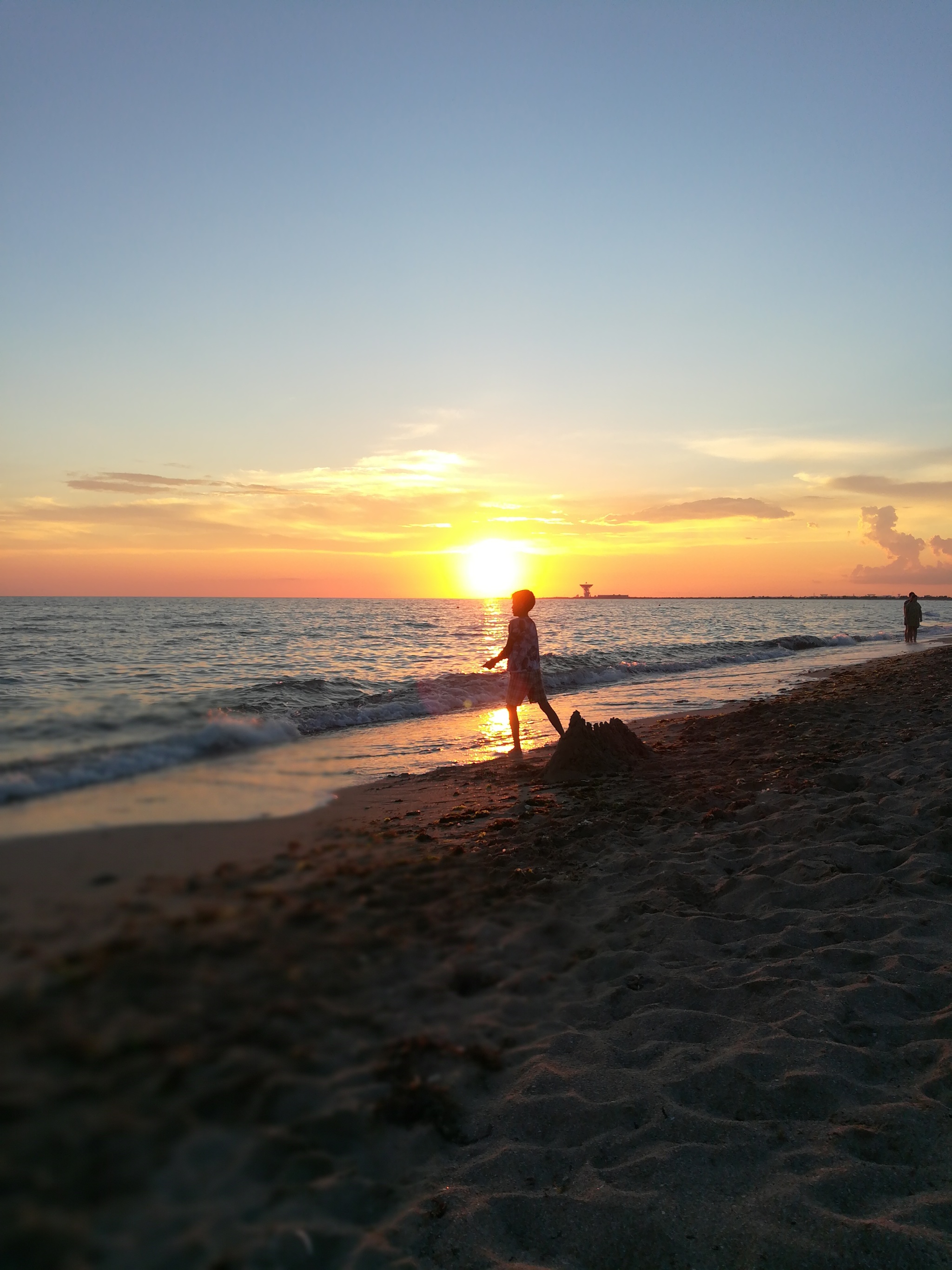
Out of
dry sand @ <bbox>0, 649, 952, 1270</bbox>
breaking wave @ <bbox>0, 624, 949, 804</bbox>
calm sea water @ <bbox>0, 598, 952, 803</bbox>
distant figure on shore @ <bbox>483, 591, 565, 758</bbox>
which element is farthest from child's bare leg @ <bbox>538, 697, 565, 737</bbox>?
dry sand @ <bbox>0, 649, 952, 1270</bbox>

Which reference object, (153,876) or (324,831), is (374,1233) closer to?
(153,876)

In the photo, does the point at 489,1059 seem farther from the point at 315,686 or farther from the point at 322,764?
the point at 315,686

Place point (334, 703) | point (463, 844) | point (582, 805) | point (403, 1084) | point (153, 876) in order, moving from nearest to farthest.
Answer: point (403, 1084) < point (153, 876) < point (463, 844) < point (582, 805) < point (334, 703)

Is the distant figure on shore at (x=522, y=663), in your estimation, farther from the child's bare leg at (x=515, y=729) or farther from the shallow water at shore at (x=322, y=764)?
the shallow water at shore at (x=322, y=764)

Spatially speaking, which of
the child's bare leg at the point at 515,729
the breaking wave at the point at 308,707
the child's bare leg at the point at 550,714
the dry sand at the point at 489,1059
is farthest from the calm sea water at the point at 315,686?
the dry sand at the point at 489,1059

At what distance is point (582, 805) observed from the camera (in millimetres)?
7168

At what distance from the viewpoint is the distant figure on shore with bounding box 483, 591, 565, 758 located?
1034 centimetres

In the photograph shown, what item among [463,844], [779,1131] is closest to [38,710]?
[463,844]

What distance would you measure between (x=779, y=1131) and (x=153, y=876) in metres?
3.98

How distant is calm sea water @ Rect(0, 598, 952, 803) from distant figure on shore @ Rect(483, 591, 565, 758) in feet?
3.30

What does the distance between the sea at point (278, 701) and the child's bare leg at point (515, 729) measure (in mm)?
691

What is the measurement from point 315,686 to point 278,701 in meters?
1.90

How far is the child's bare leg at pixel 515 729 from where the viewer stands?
10.2 meters

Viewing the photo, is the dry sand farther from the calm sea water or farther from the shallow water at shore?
the calm sea water
